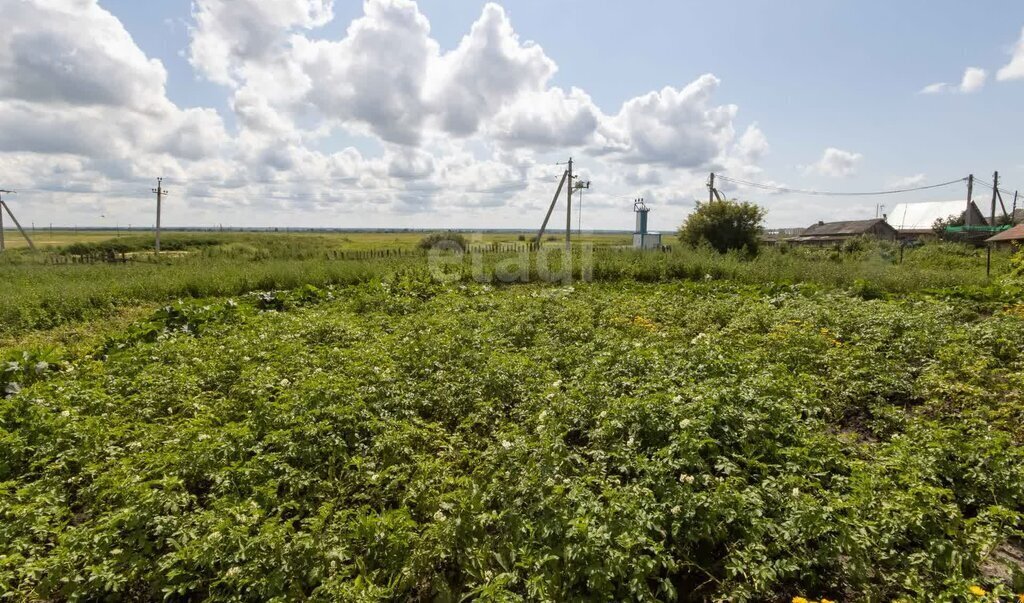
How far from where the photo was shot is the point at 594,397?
4074 millimetres

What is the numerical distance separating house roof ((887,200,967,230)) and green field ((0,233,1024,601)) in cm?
5026

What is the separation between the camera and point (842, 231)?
4509 cm

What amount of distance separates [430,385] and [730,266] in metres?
11.9

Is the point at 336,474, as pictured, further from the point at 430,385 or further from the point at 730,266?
the point at 730,266

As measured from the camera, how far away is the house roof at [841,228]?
43500 millimetres

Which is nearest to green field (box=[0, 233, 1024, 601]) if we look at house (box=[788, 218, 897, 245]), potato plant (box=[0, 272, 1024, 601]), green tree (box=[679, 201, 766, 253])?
potato plant (box=[0, 272, 1024, 601])

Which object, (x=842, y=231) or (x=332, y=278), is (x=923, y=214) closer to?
(x=842, y=231)

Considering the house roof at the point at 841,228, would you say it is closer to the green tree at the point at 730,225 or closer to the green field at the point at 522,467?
the green tree at the point at 730,225

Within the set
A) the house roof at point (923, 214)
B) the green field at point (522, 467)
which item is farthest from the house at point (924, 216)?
the green field at point (522, 467)

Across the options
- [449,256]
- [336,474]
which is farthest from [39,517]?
[449,256]

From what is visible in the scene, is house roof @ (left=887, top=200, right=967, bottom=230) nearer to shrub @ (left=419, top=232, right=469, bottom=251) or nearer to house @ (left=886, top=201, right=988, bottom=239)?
house @ (left=886, top=201, right=988, bottom=239)

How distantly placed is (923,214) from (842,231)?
869 cm

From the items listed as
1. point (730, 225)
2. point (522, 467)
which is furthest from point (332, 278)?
point (730, 225)

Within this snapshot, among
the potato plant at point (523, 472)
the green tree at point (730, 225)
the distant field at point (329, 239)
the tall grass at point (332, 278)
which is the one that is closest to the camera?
the potato plant at point (523, 472)
